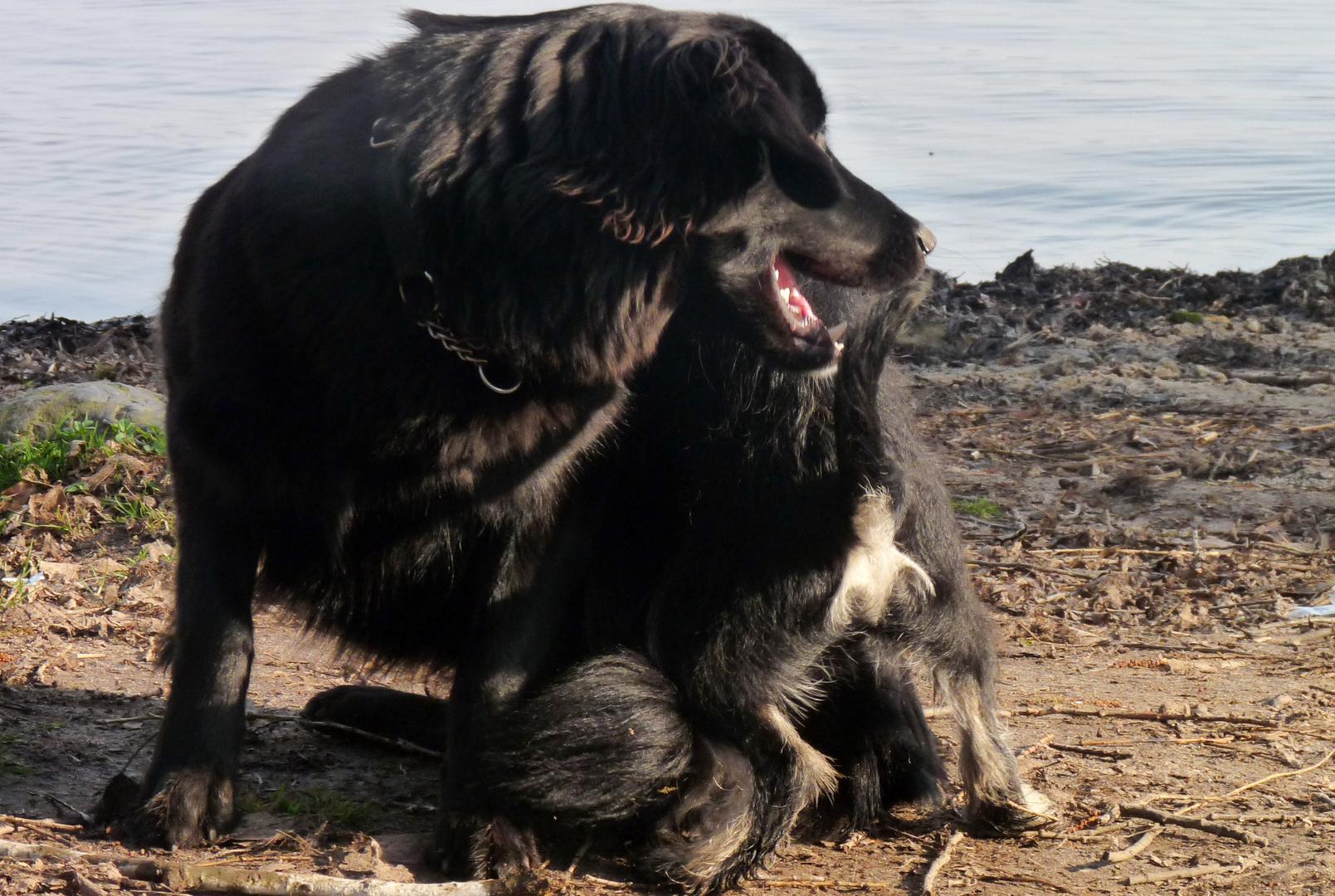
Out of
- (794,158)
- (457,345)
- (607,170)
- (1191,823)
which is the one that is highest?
(794,158)

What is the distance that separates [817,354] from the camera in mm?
2578

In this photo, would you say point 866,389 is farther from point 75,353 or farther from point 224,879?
point 75,353

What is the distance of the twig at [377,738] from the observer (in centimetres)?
312

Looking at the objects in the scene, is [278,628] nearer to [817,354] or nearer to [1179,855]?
[817,354]

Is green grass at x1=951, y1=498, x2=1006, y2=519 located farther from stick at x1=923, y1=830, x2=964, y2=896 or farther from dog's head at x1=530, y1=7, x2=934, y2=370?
dog's head at x1=530, y1=7, x2=934, y2=370

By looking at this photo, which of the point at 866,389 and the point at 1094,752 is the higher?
the point at 866,389

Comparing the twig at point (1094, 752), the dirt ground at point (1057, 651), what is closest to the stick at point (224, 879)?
the dirt ground at point (1057, 651)

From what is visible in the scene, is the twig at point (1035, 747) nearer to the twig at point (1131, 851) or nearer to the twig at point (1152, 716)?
the twig at point (1152, 716)

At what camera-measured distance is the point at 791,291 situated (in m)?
2.68

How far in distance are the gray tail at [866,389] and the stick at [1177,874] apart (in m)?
0.90

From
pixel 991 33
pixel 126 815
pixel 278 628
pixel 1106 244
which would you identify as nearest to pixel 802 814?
pixel 126 815

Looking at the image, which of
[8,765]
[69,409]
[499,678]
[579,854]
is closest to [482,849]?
[579,854]

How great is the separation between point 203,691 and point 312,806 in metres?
0.37

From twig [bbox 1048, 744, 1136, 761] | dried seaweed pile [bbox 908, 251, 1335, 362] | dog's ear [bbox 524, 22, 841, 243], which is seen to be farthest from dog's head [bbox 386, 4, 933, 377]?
dried seaweed pile [bbox 908, 251, 1335, 362]
